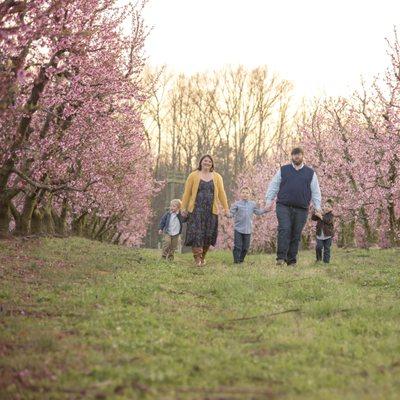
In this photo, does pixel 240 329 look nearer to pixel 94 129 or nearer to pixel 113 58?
pixel 94 129

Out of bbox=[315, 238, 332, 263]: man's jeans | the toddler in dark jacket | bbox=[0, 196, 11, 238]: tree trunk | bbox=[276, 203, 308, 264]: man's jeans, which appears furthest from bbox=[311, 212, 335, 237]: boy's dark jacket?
bbox=[0, 196, 11, 238]: tree trunk

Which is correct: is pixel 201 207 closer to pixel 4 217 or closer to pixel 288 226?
pixel 288 226

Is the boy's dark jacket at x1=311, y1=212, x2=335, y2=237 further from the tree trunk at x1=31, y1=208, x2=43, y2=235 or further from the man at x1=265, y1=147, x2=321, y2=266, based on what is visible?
the tree trunk at x1=31, y1=208, x2=43, y2=235

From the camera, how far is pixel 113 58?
17578mm

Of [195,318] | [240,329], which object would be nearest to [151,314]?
[195,318]

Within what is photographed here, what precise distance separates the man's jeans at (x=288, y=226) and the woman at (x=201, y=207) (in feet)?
4.02

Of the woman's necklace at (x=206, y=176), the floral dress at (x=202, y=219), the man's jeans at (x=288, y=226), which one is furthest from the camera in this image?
the woman's necklace at (x=206, y=176)

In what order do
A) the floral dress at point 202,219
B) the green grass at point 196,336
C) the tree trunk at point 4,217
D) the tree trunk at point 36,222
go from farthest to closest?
1. the tree trunk at point 36,222
2. the tree trunk at point 4,217
3. the floral dress at point 202,219
4. the green grass at point 196,336

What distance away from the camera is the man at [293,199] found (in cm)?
1187

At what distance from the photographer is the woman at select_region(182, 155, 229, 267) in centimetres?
1233

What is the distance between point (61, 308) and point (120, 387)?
2941mm

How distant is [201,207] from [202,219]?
0.87 ft

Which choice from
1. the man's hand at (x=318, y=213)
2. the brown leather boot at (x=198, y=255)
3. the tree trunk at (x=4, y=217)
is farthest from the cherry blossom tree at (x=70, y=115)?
the man's hand at (x=318, y=213)

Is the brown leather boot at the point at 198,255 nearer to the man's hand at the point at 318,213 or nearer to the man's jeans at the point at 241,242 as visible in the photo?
the man's jeans at the point at 241,242
